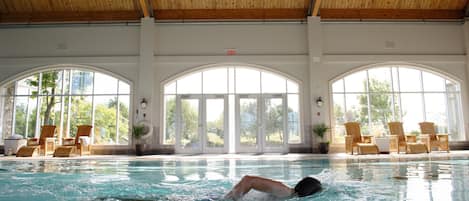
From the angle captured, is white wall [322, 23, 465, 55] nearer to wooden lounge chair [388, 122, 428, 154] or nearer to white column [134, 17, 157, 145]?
wooden lounge chair [388, 122, 428, 154]

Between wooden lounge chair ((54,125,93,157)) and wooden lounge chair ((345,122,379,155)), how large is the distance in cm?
798

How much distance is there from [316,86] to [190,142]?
15.3 feet

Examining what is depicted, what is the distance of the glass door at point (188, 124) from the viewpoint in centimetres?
1070

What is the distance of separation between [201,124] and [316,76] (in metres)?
4.22

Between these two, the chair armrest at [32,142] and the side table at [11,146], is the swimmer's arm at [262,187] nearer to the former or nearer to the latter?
the chair armrest at [32,142]

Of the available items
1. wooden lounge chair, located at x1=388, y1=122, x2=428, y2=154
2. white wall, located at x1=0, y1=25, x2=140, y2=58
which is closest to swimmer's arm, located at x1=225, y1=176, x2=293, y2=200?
wooden lounge chair, located at x1=388, y1=122, x2=428, y2=154

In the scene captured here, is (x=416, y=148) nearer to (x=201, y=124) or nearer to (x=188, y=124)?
(x=201, y=124)

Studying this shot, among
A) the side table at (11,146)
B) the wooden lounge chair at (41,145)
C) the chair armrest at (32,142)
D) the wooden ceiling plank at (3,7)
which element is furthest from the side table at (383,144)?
the wooden ceiling plank at (3,7)

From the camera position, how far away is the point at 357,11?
11062mm

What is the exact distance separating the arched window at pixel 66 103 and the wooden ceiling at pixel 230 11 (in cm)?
204

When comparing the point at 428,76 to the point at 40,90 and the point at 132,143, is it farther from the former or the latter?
the point at 40,90

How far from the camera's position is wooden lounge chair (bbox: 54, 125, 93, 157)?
9109mm

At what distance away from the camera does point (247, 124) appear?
10.8 m

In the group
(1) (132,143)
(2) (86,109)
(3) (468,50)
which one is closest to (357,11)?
(3) (468,50)
